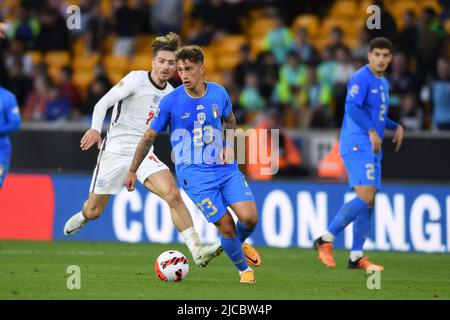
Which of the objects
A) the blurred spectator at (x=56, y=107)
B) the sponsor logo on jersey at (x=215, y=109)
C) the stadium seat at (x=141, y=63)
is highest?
the stadium seat at (x=141, y=63)

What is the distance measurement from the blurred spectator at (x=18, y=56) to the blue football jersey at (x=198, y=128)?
11293 mm

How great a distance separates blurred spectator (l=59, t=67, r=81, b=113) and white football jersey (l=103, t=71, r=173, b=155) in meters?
A: 7.53

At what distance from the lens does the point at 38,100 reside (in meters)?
20.0

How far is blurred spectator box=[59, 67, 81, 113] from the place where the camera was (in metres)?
19.9

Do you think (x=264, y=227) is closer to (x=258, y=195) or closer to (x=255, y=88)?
(x=258, y=195)

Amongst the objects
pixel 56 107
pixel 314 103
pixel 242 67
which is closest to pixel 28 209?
pixel 56 107

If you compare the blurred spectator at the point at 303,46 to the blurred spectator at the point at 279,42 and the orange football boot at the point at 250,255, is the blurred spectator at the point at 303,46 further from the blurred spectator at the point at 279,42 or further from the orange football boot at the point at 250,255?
the orange football boot at the point at 250,255

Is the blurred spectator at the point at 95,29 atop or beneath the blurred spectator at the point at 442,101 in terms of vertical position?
atop

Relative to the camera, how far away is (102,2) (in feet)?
75.0

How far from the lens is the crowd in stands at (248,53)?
1792cm

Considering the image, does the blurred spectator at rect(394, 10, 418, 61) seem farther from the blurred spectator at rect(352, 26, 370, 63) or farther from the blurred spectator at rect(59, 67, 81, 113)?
the blurred spectator at rect(59, 67, 81, 113)

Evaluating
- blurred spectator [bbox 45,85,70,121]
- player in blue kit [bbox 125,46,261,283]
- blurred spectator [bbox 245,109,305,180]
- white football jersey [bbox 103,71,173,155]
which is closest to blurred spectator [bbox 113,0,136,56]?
blurred spectator [bbox 45,85,70,121]

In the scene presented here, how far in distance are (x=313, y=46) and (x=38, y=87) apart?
501 centimetres

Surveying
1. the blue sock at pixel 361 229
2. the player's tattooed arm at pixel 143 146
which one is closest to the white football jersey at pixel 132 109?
the player's tattooed arm at pixel 143 146
